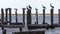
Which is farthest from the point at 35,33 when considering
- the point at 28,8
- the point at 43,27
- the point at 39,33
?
the point at 28,8

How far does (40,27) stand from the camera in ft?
97.6

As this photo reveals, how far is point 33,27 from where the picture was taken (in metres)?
29.8

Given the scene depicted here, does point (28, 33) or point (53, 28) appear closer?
point (28, 33)

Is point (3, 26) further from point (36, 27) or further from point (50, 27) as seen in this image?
point (50, 27)

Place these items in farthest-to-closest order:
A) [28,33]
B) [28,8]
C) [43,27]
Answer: [28,8], [43,27], [28,33]

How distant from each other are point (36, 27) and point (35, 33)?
13900mm

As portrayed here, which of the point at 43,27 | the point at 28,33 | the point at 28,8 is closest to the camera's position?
the point at 28,33

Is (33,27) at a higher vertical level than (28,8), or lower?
lower

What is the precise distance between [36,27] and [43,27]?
3.03ft

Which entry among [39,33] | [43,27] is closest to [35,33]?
[39,33]

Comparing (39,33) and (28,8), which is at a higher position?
(28,8)

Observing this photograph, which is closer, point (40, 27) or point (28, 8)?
point (40, 27)

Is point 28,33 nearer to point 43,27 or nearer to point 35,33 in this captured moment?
point 35,33

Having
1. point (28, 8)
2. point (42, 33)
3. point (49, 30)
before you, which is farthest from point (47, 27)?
point (42, 33)
